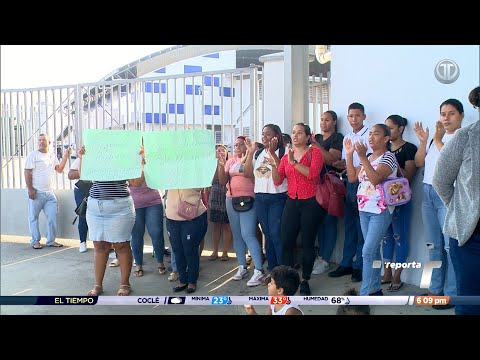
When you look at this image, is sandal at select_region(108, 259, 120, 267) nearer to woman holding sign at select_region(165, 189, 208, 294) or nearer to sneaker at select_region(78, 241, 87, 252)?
sneaker at select_region(78, 241, 87, 252)

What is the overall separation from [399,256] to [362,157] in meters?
0.90

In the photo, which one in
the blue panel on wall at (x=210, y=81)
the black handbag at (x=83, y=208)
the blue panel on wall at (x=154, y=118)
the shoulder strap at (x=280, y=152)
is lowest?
the black handbag at (x=83, y=208)

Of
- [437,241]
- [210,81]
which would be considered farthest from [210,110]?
[437,241]

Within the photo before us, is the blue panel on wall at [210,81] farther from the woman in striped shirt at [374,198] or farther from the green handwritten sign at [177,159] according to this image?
the woman in striped shirt at [374,198]

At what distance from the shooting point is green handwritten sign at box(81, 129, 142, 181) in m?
3.35

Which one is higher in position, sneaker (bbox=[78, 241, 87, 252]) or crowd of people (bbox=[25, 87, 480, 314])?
crowd of people (bbox=[25, 87, 480, 314])

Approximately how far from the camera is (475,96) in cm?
247

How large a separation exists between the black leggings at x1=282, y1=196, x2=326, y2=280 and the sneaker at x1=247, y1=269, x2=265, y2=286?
9.8 inches

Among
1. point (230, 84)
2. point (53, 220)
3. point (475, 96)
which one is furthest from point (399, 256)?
point (53, 220)

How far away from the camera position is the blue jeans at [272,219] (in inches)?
155

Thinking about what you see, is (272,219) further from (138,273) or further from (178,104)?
(178,104)

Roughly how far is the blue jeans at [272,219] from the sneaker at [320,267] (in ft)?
1.36

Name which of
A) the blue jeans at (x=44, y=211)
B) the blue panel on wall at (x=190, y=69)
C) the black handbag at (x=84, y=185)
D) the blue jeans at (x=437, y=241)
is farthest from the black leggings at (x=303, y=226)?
the blue jeans at (x=44, y=211)

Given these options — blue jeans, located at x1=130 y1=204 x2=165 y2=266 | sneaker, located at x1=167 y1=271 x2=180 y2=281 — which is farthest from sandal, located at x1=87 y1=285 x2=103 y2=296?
sneaker, located at x1=167 y1=271 x2=180 y2=281
